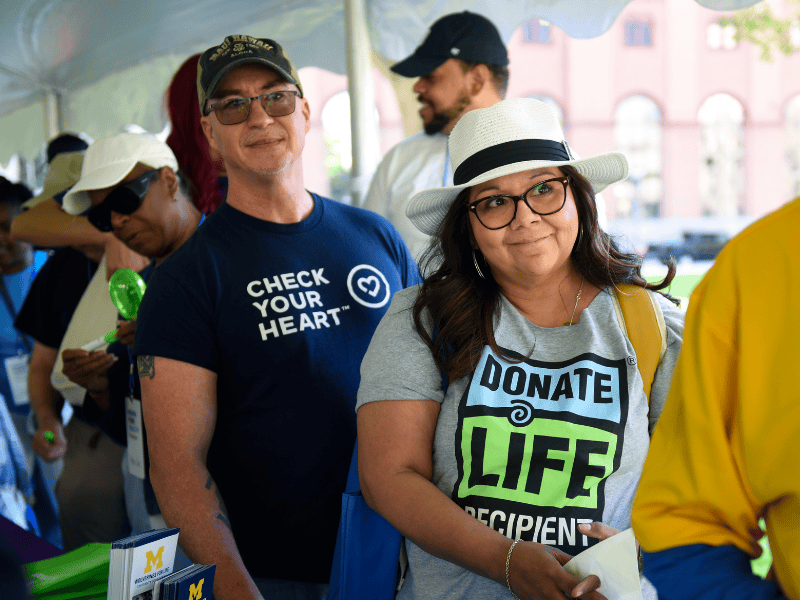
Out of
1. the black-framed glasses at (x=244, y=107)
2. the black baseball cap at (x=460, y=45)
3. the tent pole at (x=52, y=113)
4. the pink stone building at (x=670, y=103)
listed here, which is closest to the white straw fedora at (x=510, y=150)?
the black-framed glasses at (x=244, y=107)

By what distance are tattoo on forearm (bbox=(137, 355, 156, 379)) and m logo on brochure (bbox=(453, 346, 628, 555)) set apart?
2.41 feet

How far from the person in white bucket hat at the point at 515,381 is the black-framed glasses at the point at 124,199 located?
105 centimetres

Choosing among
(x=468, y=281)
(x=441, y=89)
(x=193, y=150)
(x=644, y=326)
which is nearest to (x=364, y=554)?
Answer: (x=468, y=281)

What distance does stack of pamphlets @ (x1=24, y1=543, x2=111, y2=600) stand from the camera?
1.21 metres

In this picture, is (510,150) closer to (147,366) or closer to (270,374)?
(270,374)

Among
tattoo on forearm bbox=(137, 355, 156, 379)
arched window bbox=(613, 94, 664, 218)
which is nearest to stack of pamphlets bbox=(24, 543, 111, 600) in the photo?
tattoo on forearm bbox=(137, 355, 156, 379)

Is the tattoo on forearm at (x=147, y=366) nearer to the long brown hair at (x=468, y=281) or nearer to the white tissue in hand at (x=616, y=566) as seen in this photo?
the long brown hair at (x=468, y=281)

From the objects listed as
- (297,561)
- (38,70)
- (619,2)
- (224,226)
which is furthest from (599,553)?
(38,70)

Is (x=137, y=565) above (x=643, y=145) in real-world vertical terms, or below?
below

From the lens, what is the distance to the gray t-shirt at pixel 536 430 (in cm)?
138

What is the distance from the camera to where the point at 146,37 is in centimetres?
531

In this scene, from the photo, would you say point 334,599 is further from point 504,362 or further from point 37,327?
point 37,327

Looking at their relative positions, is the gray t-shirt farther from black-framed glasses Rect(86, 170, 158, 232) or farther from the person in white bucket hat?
black-framed glasses Rect(86, 170, 158, 232)

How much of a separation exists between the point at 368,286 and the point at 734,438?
1206 millimetres
